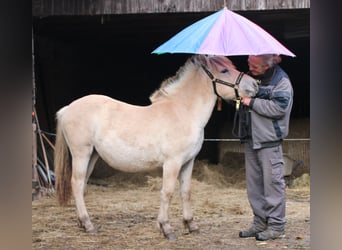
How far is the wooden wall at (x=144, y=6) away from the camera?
19.5 feet

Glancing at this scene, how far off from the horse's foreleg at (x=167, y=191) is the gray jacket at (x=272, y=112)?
70 centimetres

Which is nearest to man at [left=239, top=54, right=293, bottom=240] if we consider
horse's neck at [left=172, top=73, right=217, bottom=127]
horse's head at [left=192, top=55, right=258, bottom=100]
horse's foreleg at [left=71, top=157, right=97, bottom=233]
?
horse's head at [left=192, top=55, right=258, bottom=100]

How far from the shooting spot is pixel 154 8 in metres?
6.02

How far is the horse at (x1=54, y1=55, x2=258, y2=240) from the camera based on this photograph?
13.7ft

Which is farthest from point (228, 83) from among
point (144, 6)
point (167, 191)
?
point (144, 6)

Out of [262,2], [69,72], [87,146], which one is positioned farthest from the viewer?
[69,72]

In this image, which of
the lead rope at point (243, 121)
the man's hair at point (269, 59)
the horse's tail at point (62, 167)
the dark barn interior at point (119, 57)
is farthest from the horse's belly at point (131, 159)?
the dark barn interior at point (119, 57)

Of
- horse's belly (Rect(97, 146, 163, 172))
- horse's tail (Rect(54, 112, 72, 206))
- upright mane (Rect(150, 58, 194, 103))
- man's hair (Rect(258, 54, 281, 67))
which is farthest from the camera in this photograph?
horse's tail (Rect(54, 112, 72, 206))

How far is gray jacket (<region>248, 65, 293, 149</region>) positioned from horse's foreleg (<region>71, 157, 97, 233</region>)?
1544 mm

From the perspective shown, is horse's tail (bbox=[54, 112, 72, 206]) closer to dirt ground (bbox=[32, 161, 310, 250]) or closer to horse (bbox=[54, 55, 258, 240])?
horse (bbox=[54, 55, 258, 240])
